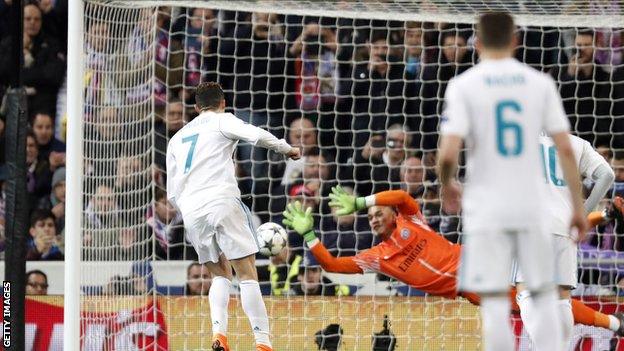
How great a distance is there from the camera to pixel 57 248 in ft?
38.0

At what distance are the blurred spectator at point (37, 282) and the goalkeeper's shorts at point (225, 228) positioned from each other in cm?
291

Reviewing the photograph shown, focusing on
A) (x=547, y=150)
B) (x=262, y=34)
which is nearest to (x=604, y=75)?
(x=262, y=34)

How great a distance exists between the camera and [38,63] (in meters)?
12.3

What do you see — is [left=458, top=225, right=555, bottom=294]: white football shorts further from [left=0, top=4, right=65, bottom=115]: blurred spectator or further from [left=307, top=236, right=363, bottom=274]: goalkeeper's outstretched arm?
[left=0, top=4, right=65, bottom=115]: blurred spectator

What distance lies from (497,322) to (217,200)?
3127 millimetres

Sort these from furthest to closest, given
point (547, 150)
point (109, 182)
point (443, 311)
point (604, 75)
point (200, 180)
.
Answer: point (604, 75)
point (443, 311)
point (109, 182)
point (200, 180)
point (547, 150)

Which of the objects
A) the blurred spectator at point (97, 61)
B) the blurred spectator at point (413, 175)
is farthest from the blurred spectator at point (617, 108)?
the blurred spectator at point (97, 61)

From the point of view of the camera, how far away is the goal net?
9.98 m

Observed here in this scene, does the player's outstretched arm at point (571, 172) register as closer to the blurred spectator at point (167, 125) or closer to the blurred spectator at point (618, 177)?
the blurred spectator at point (618, 177)

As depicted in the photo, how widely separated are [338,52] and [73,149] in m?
3.83

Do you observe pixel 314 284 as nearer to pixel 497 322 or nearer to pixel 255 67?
pixel 255 67

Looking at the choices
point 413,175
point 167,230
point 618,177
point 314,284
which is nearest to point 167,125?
point 167,230

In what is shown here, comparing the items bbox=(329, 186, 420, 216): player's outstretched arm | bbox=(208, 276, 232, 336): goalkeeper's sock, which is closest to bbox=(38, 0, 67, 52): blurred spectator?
bbox=(329, 186, 420, 216): player's outstretched arm

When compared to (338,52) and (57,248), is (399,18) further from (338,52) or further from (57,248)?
(57,248)
